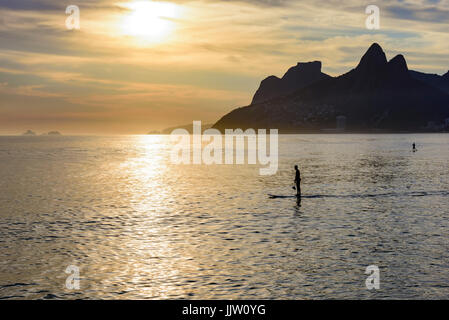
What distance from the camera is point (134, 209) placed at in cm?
3834

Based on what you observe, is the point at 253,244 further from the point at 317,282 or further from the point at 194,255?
the point at 317,282
